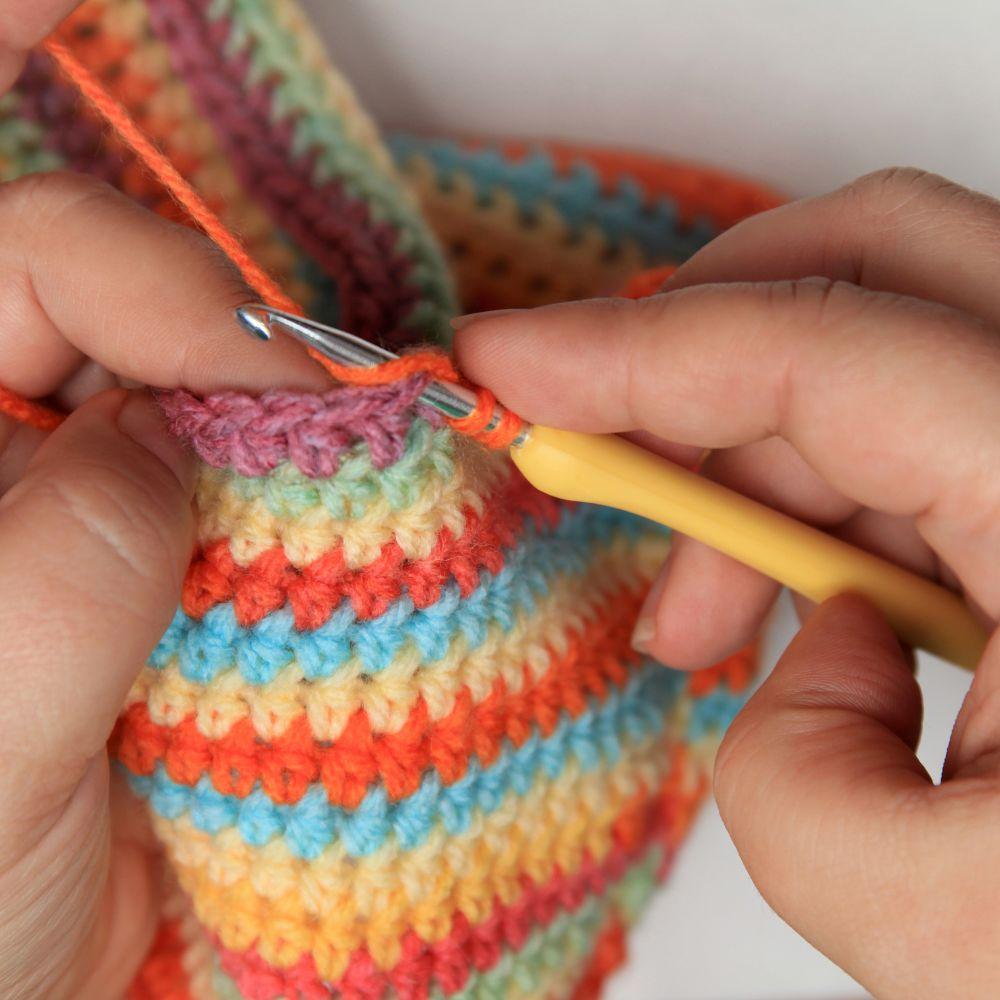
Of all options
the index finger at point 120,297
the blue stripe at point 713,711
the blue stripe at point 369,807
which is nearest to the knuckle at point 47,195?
the index finger at point 120,297

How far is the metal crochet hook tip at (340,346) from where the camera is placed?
22.4 inches

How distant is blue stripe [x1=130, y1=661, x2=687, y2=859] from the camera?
656 millimetres

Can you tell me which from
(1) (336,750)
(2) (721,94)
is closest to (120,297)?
(1) (336,750)

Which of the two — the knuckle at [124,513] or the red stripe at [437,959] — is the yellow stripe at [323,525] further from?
the red stripe at [437,959]

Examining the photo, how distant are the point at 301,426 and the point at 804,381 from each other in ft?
0.89

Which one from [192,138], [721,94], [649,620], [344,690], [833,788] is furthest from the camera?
[721,94]

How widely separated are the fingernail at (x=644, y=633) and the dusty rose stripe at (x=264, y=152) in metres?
0.34

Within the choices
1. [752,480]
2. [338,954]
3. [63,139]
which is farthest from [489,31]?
[338,954]

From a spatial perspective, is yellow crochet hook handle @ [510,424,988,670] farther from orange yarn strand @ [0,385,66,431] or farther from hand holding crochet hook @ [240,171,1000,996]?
orange yarn strand @ [0,385,66,431]

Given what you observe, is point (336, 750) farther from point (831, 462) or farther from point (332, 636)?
point (831, 462)

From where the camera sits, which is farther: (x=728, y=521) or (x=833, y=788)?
(x=728, y=521)

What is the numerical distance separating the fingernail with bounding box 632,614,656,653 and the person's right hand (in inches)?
5.9

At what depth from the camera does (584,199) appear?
1.03m

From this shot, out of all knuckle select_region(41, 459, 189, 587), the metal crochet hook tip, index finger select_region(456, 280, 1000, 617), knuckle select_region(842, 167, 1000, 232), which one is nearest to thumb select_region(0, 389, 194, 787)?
knuckle select_region(41, 459, 189, 587)
